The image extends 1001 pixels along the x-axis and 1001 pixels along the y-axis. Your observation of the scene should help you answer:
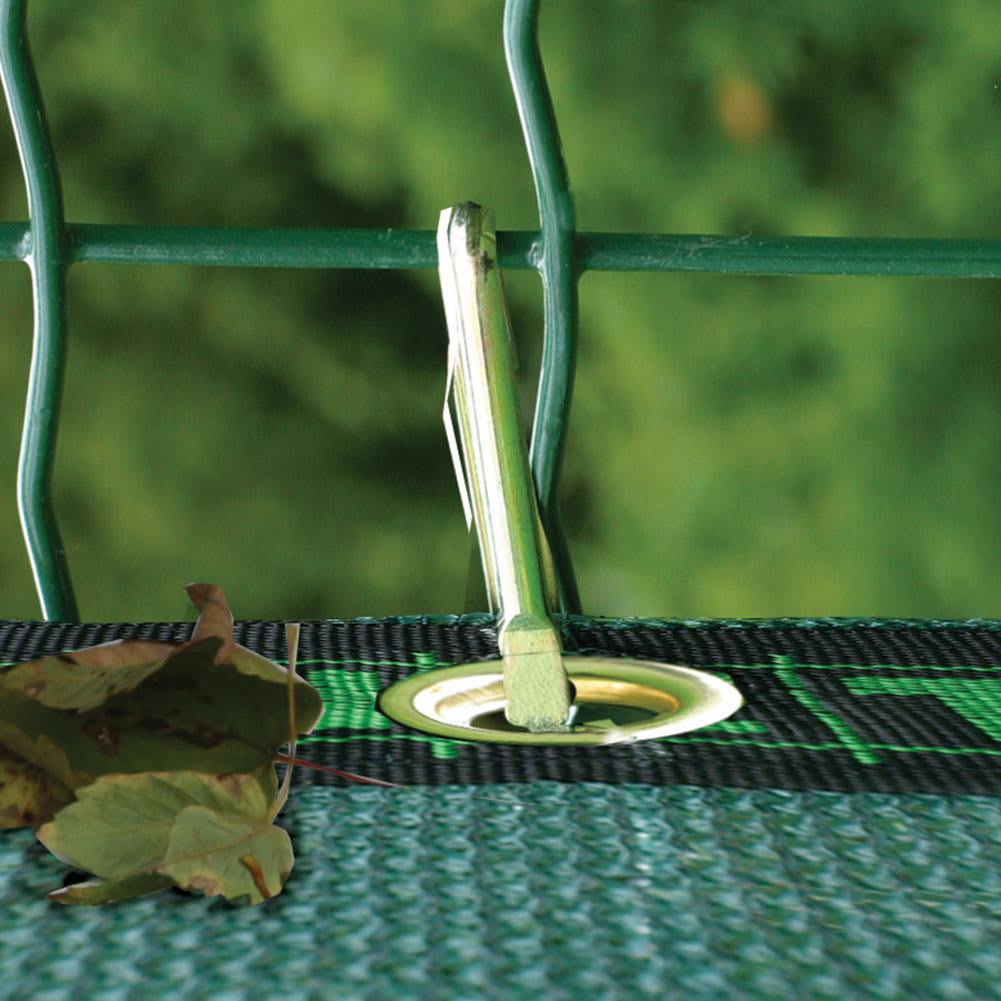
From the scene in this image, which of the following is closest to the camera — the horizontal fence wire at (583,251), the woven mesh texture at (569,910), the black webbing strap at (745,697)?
the woven mesh texture at (569,910)

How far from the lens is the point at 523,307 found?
57 centimetres

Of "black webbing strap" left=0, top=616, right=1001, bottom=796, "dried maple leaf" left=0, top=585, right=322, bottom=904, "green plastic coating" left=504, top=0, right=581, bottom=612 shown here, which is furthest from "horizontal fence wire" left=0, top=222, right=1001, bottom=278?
"dried maple leaf" left=0, top=585, right=322, bottom=904

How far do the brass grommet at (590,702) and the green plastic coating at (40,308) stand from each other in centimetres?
23

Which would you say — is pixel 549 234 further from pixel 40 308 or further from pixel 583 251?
pixel 40 308

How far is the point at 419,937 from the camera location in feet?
0.72

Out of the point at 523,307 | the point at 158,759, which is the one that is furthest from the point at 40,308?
the point at 158,759

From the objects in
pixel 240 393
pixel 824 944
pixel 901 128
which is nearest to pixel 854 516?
pixel 901 128

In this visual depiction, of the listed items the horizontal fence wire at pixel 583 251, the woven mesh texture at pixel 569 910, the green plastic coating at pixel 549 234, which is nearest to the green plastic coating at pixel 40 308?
the horizontal fence wire at pixel 583 251

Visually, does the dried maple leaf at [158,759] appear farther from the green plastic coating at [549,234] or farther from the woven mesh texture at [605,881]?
the green plastic coating at [549,234]

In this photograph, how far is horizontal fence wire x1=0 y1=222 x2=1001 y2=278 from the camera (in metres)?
0.51

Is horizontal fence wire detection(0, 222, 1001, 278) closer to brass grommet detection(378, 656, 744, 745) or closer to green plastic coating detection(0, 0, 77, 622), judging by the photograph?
green plastic coating detection(0, 0, 77, 622)

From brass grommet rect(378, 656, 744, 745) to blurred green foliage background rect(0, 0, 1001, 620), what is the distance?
0.16 m

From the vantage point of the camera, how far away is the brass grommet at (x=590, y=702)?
0.34 meters

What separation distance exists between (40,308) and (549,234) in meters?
0.21
